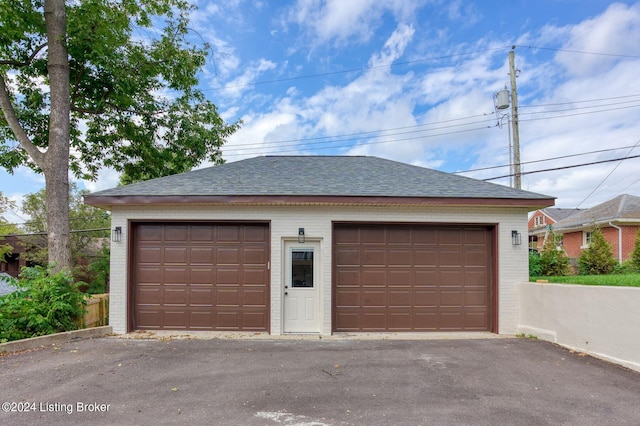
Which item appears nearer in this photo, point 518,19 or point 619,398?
point 619,398

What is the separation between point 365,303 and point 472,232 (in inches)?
115

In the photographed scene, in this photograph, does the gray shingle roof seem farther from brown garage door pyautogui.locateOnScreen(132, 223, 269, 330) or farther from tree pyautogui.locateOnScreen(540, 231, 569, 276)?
tree pyautogui.locateOnScreen(540, 231, 569, 276)

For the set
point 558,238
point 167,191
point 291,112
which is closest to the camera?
point 167,191

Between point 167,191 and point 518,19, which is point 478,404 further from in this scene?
point 518,19

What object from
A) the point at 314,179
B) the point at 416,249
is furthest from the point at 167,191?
the point at 416,249

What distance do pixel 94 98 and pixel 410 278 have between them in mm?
10262

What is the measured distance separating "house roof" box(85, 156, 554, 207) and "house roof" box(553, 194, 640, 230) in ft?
45.5

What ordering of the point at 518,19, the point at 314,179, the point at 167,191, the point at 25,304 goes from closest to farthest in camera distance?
the point at 25,304 < the point at 167,191 < the point at 314,179 < the point at 518,19

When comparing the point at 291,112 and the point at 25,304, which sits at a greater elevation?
the point at 291,112

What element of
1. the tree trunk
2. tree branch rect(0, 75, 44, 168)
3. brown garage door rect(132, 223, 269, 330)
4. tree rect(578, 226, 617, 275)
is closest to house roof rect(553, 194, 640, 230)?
tree rect(578, 226, 617, 275)

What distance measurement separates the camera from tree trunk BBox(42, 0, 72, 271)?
7598mm

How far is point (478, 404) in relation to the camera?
3.82 metres

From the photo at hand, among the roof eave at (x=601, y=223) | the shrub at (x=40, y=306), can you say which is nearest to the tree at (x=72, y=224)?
the shrub at (x=40, y=306)

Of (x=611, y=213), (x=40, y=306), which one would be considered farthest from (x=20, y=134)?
(x=611, y=213)
